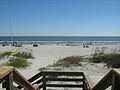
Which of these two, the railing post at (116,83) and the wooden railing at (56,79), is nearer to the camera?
the railing post at (116,83)

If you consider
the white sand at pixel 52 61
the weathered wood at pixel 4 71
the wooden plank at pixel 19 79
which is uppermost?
the weathered wood at pixel 4 71

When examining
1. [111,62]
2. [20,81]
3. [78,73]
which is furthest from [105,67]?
[20,81]

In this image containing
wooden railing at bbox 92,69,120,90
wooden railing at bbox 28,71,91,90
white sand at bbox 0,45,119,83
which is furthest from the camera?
white sand at bbox 0,45,119,83

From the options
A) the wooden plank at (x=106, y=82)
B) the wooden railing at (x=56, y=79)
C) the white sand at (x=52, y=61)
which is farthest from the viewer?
the white sand at (x=52, y=61)

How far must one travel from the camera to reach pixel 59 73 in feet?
18.2

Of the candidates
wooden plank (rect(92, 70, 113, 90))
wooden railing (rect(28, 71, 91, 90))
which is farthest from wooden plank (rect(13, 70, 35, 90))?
wooden railing (rect(28, 71, 91, 90))

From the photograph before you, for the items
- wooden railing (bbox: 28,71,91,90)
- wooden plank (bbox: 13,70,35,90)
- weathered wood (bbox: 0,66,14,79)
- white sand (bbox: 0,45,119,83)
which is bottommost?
Result: white sand (bbox: 0,45,119,83)

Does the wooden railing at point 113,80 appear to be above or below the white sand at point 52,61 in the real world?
above

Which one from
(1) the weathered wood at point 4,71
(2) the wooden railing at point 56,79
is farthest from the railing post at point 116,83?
(2) the wooden railing at point 56,79

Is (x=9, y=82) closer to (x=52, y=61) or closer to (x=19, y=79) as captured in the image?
(x=19, y=79)

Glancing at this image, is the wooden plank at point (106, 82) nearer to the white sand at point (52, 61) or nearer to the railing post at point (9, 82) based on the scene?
the railing post at point (9, 82)

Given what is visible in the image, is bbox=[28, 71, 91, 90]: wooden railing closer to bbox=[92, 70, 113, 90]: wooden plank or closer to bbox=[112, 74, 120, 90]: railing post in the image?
bbox=[92, 70, 113, 90]: wooden plank

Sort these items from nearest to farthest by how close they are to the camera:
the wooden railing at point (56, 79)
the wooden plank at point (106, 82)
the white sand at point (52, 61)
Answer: the wooden plank at point (106, 82)
the wooden railing at point (56, 79)
the white sand at point (52, 61)

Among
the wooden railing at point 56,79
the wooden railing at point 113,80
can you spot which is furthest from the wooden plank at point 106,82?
the wooden railing at point 56,79
